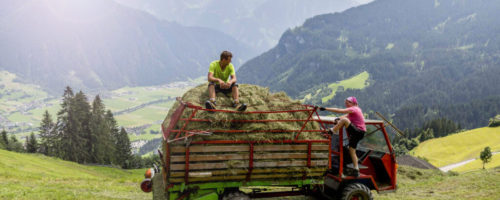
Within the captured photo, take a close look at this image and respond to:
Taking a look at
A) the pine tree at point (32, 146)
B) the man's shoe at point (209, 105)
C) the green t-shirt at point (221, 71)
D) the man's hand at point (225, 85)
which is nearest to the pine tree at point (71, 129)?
the pine tree at point (32, 146)

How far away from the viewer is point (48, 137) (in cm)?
5066

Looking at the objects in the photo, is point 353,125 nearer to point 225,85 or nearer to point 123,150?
point 225,85

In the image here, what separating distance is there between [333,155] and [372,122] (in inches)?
67.4

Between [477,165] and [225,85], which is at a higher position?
[225,85]

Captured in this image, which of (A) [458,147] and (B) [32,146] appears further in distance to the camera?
(A) [458,147]

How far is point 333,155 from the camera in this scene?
1016 centimetres

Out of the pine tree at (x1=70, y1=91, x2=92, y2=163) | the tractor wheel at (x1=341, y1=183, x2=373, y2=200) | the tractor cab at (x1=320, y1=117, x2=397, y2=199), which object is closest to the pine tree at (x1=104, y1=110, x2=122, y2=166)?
the pine tree at (x1=70, y1=91, x2=92, y2=163)

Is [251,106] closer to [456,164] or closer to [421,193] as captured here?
[421,193]

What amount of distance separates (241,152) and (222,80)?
9.29 feet

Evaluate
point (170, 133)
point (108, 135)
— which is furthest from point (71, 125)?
point (170, 133)

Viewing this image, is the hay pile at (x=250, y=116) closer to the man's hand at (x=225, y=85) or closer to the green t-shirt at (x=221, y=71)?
the man's hand at (x=225, y=85)

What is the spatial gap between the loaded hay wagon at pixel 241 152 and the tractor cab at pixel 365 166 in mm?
79

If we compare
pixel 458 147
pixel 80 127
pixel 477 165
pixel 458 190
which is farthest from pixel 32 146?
pixel 458 147

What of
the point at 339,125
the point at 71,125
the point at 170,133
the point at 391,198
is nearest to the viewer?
the point at 170,133
